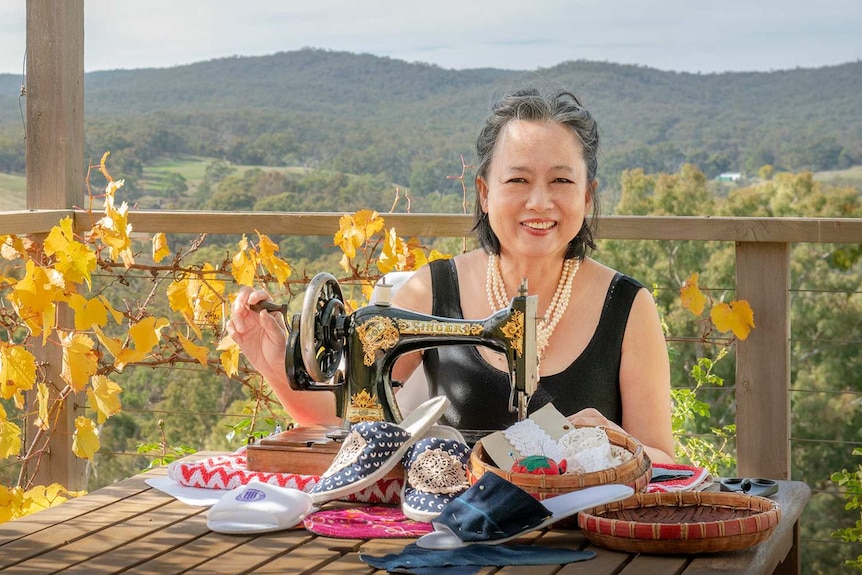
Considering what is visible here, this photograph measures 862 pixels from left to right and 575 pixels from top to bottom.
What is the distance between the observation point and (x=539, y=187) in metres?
2.11

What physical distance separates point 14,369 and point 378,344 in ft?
3.89

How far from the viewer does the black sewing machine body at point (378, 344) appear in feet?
5.89

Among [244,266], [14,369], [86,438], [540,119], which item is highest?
[540,119]

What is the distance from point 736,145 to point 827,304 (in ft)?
10.3

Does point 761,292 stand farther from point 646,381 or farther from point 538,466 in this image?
point 538,466

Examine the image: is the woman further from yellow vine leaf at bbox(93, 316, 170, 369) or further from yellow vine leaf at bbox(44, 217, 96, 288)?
yellow vine leaf at bbox(44, 217, 96, 288)

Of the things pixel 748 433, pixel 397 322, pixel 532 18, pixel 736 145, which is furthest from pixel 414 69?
pixel 397 322

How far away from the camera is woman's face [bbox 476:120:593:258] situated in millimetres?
2109

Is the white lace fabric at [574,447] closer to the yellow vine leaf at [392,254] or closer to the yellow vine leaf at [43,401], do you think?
the yellow vine leaf at [392,254]

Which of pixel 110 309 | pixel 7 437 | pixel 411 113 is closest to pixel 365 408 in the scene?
pixel 110 309

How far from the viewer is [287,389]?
1.96m

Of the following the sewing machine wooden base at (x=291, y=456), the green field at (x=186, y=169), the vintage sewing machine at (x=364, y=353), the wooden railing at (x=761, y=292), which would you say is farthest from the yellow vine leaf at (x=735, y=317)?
the green field at (x=186, y=169)

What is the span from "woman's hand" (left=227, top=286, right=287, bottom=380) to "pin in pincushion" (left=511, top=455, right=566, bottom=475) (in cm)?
54

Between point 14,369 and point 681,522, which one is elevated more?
point 14,369
